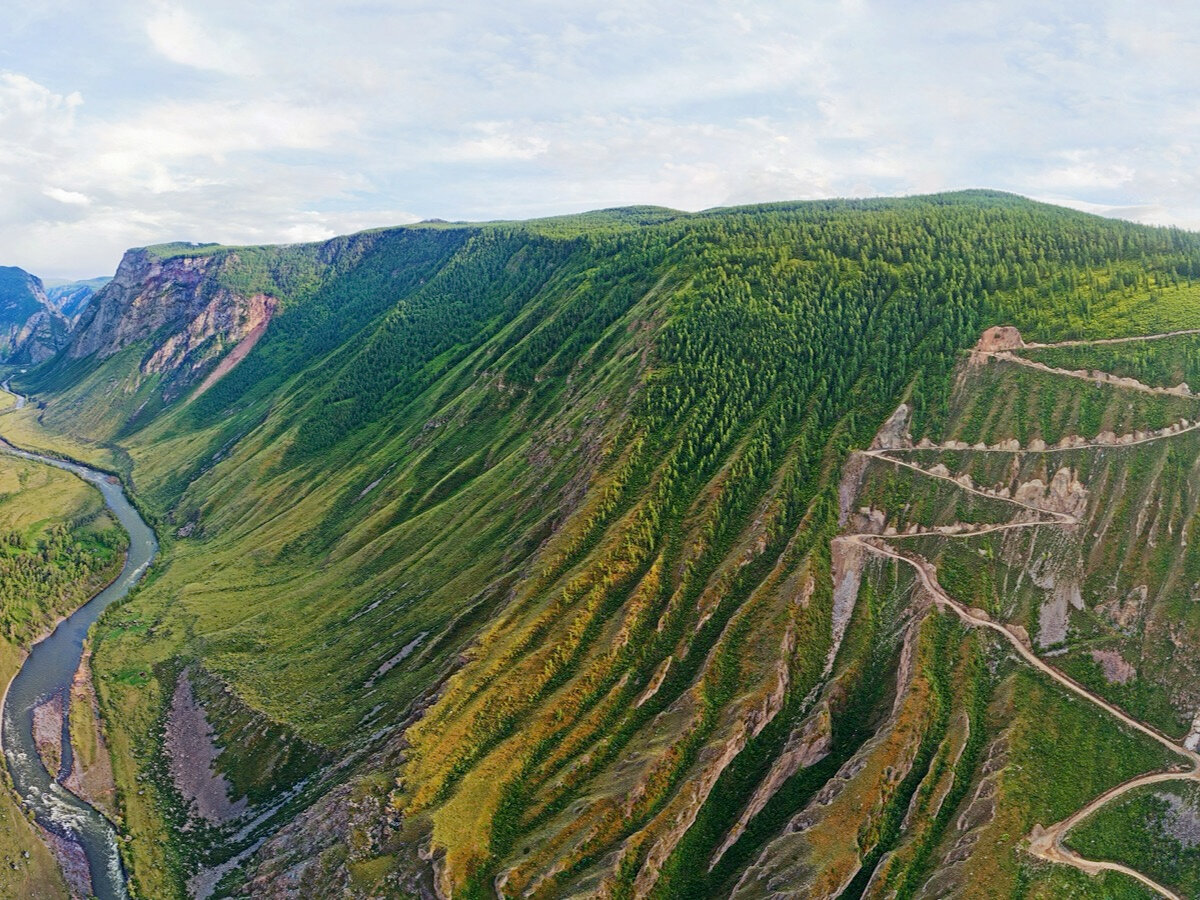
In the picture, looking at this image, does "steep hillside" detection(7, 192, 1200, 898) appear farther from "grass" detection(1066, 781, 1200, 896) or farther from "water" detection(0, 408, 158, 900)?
"water" detection(0, 408, 158, 900)

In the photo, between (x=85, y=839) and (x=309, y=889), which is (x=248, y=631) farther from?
(x=309, y=889)

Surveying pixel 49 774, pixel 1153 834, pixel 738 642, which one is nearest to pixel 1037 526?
pixel 1153 834

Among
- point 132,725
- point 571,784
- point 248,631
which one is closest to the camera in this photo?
point 571,784

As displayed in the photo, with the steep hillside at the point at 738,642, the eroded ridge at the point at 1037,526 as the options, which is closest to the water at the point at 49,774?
the steep hillside at the point at 738,642

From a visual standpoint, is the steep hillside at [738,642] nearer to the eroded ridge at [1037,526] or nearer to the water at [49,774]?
the eroded ridge at [1037,526]

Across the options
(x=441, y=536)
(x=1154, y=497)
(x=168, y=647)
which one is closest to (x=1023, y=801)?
(x=1154, y=497)

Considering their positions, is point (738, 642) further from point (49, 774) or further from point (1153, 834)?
point (49, 774)
